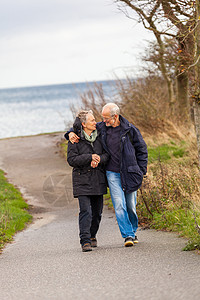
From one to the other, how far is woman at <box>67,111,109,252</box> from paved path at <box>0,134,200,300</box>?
44 centimetres

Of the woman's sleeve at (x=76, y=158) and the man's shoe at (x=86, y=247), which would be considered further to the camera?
the man's shoe at (x=86, y=247)

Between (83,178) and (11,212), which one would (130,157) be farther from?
(11,212)

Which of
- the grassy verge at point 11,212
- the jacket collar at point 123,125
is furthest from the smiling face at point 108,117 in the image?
the grassy verge at point 11,212

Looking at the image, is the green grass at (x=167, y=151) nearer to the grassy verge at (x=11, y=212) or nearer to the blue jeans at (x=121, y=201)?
the grassy verge at (x=11, y=212)

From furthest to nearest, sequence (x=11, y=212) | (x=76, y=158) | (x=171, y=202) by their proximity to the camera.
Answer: (x=11, y=212) → (x=171, y=202) → (x=76, y=158)

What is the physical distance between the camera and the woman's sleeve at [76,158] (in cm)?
680

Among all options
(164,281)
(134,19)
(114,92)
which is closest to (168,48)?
(114,92)

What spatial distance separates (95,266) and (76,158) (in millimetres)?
1619

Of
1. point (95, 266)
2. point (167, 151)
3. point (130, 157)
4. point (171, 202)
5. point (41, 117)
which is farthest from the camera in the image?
point (41, 117)

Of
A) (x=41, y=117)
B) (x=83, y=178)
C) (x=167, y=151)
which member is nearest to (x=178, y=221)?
(x=83, y=178)

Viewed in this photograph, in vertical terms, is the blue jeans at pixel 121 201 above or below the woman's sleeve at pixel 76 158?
below

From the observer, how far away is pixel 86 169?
273 inches

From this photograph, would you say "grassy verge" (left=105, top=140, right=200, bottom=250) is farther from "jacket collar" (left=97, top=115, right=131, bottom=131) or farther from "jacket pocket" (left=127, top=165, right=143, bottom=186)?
"jacket collar" (left=97, top=115, right=131, bottom=131)

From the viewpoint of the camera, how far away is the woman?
6902mm
